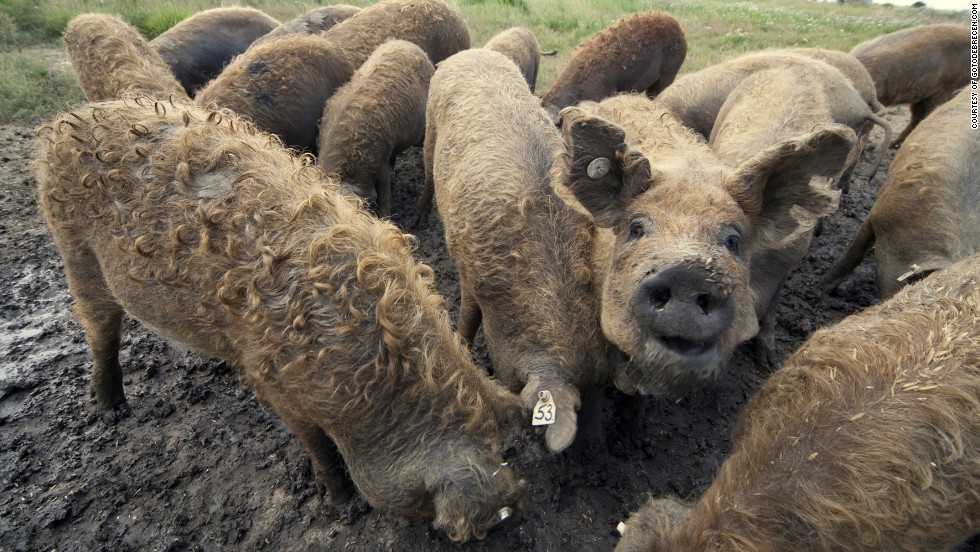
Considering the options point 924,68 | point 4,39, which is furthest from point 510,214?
point 4,39

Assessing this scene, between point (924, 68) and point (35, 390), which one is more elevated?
point (924, 68)

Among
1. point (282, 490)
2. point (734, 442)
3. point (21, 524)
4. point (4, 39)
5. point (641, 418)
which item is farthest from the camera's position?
point (4, 39)

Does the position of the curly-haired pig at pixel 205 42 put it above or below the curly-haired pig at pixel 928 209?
below

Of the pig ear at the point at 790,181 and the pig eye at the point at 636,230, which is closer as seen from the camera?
the pig ear at the point at 790,181

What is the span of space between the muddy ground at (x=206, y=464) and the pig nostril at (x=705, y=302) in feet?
6.25

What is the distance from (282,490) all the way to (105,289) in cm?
179

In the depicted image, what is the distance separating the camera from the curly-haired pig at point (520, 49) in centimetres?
835

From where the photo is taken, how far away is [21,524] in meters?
3.42

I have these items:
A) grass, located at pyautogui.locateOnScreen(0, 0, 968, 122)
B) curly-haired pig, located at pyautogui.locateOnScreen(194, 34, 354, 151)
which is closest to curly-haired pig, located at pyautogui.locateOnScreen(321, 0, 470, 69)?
curly-haired pig, located at pyautogui.locateOnScreen(194, 34, 354, 151)

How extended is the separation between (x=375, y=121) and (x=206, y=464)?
3.77m

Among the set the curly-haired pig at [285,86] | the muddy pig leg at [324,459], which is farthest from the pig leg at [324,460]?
the curly-haired pig at [285,86]

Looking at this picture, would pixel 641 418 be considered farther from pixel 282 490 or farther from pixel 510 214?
pixel 282 490


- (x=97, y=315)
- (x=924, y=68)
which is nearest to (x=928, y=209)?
(x=924, y=68)

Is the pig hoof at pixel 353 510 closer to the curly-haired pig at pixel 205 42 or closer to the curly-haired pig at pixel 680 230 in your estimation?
the curly-haired pig at pixel 680 230
